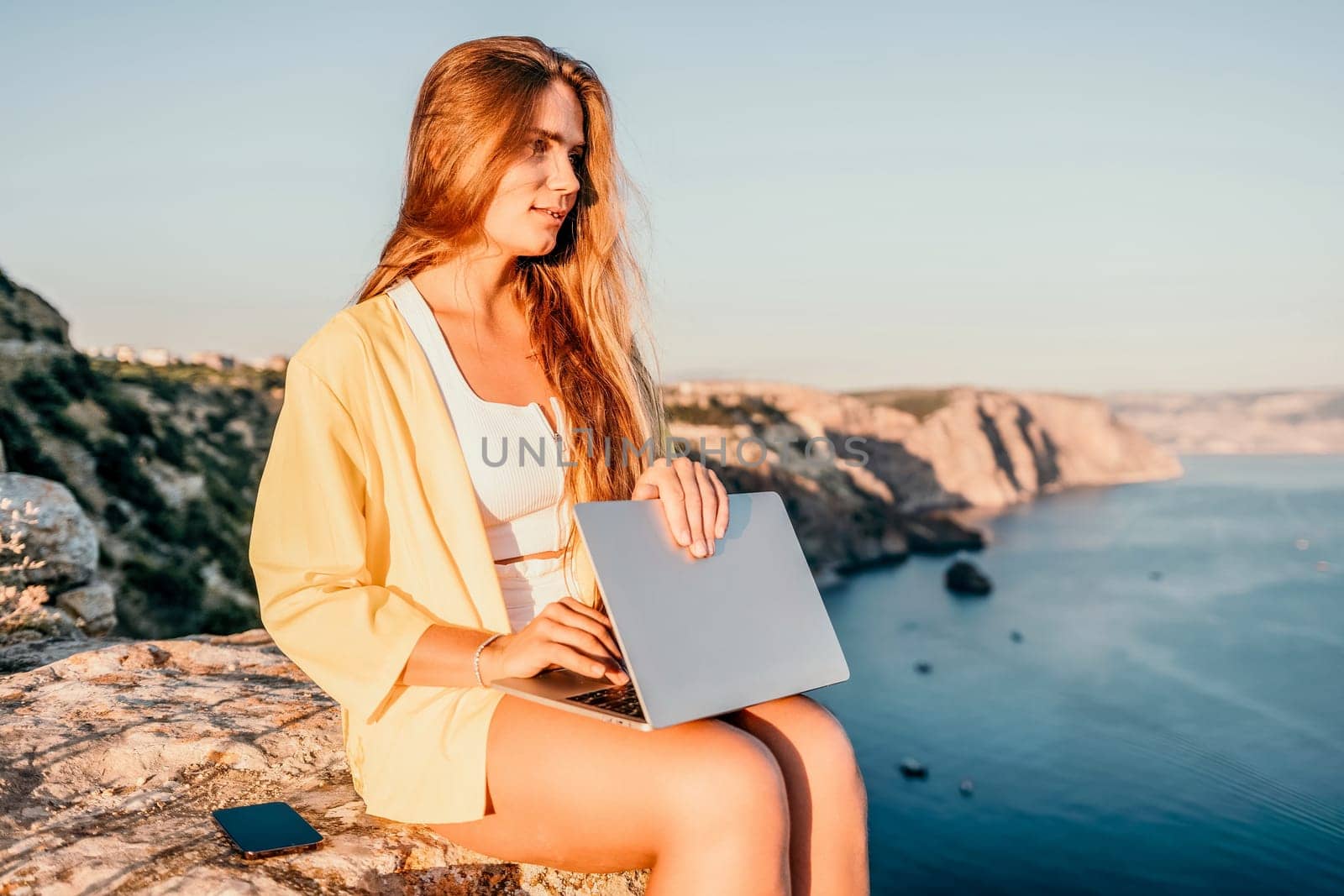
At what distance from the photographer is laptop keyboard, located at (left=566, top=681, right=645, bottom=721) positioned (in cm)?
125

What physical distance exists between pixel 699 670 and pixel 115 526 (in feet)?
44.5

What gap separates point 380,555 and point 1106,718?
36.1m

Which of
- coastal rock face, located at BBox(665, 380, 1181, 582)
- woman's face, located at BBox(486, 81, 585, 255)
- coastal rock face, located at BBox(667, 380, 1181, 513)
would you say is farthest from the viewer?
coastal rock face, located at BBox(667, 380, 1181, 513)

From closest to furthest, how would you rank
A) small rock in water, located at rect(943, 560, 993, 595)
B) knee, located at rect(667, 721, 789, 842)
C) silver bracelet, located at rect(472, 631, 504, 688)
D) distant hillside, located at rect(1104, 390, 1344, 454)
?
knee, located at rect(667, 721, 789, 842)
silver bracelet, located at rect(472, 631, 504, 688)
small rock in water, located at rect(943, 560, 993, 595)
distant hillside, located at rect(1104, 390, 1344, 454)

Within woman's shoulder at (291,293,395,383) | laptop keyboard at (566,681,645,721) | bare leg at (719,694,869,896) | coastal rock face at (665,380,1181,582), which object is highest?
woman's shoulder at (291,293,395,383)

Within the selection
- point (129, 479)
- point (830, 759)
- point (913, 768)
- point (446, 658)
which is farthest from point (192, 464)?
point (913, 768)

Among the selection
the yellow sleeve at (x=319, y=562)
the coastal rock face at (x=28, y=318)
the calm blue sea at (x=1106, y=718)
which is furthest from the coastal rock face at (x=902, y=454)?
the yellow sleeve at (x=319, y=562)

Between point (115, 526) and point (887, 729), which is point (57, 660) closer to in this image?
point (115, 526)

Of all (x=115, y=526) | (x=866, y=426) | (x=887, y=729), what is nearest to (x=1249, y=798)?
(x=887, y=729)

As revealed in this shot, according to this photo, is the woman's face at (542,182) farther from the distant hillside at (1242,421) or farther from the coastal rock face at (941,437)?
the distant hillside at (1242,421)

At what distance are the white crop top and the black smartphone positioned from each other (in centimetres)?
56

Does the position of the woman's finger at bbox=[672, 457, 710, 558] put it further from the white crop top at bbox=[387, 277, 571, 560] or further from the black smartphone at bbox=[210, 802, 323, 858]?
the black smartphone at bbox=[210, 802, 323, 858]

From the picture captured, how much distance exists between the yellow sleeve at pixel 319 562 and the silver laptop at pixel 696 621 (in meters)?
0.24

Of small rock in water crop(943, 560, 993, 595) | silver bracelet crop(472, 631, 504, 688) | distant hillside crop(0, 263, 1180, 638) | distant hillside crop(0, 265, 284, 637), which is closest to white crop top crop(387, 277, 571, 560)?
silver bracelet crop(472, 631, 504, 688)
